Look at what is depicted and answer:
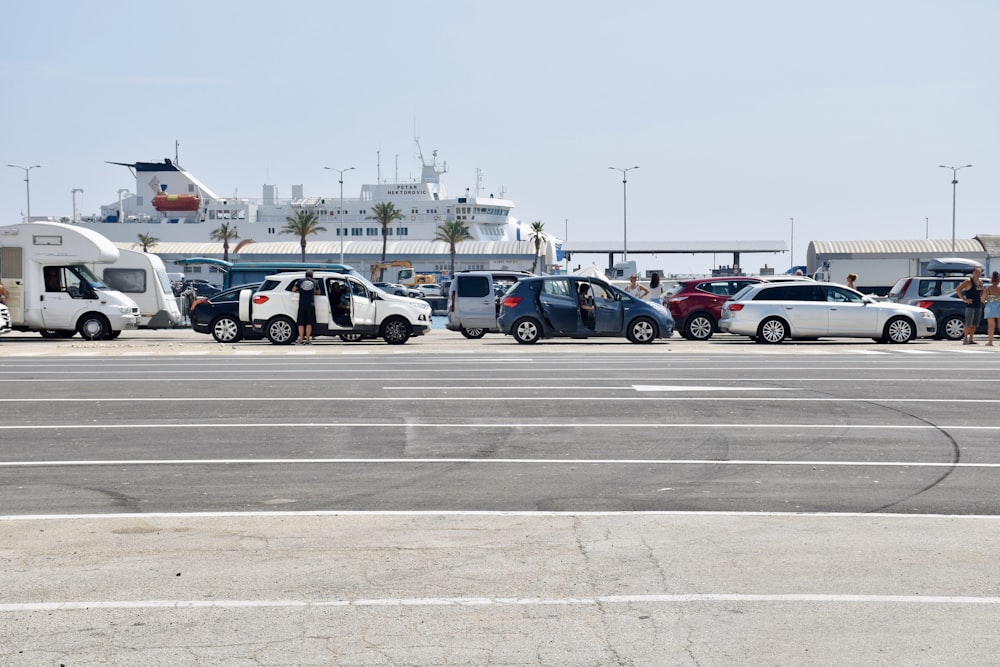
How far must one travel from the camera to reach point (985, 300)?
2666 cm

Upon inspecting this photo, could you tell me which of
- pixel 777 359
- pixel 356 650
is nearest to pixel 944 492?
pixel 356 650

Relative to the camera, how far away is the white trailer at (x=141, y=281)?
34594 millimetres

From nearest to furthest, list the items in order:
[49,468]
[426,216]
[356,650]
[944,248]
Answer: [356,650] → [49,468] → [944,248] → [426,216]

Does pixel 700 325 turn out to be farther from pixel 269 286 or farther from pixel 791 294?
pixel 269 286

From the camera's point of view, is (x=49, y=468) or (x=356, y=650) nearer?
(x=356, y=650)

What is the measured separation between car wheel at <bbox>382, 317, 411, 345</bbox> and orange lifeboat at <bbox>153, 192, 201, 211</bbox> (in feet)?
323

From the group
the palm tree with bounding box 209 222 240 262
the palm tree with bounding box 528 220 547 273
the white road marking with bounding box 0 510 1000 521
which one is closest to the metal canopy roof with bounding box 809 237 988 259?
the palm tree with bounding box 528 220 547 273

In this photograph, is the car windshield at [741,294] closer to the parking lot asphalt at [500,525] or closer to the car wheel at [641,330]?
the car wheel at [641,330]

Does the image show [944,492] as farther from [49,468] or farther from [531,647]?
[49,468]

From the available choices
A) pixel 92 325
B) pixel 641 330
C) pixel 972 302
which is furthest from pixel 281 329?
pixel 972 302

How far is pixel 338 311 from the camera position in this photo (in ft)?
90.1

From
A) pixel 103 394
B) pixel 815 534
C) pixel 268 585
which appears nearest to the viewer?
pixel 268 585

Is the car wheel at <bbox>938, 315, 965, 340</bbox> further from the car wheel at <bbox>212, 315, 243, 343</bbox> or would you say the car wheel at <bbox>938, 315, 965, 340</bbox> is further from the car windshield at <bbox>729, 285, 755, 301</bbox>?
the car wheel at <bbox>212, 315, 243, 343</bbox>

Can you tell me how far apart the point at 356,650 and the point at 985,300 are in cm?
2415
